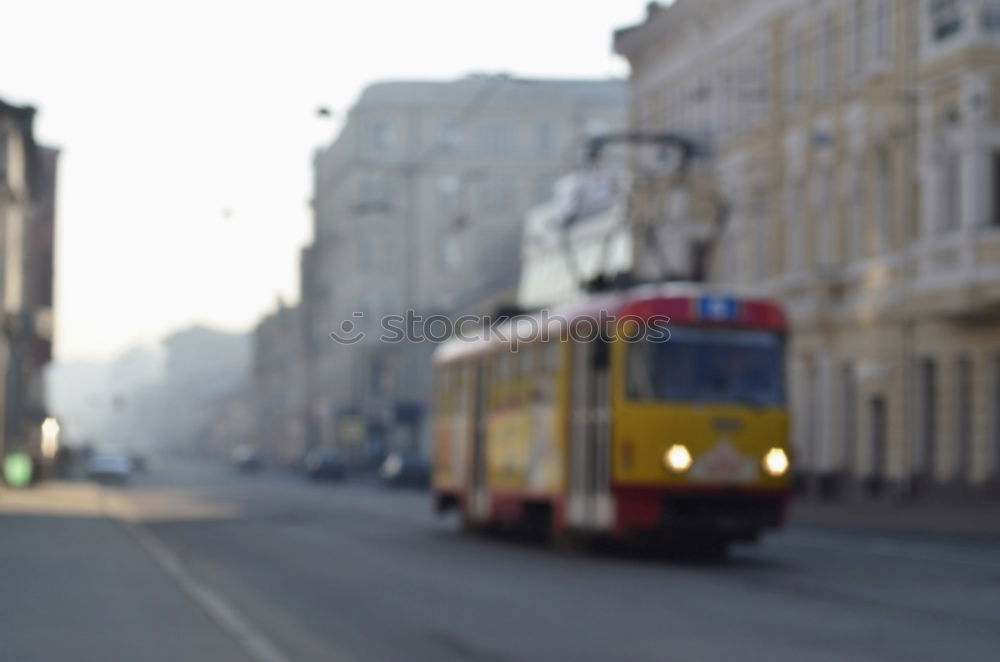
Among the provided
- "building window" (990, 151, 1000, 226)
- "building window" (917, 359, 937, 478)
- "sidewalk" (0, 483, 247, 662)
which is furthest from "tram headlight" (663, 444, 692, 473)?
"building window" (917, 359, 937, 478)

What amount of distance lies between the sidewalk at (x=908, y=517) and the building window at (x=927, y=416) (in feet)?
3.61

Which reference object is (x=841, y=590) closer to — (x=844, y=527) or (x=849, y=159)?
(x=844, y=527)

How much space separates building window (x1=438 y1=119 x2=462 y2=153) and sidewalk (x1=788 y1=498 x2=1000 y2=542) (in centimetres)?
6652

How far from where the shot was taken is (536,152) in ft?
367

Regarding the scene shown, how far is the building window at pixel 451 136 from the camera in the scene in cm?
11019

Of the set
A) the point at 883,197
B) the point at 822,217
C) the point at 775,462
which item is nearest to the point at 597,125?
the point at 822,217

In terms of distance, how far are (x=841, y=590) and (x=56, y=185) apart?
10196 cm

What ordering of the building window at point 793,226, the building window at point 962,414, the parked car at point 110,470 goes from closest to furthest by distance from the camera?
the building window at point 962,414 → the building window at point 793,226 → the parked car at point 110,470

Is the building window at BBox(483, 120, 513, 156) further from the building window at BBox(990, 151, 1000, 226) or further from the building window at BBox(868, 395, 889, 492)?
the building window at BBox(990, 151, 1000, 226)

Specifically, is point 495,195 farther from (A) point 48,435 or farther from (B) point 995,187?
(B) point 995,187

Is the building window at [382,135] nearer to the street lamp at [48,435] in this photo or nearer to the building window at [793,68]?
the street lamp at [48,435]

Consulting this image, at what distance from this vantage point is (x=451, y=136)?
366 feet

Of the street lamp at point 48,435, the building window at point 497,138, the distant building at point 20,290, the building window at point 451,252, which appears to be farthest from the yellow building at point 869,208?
the building window at point 451,252

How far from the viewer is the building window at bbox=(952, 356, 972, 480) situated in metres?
41.1
